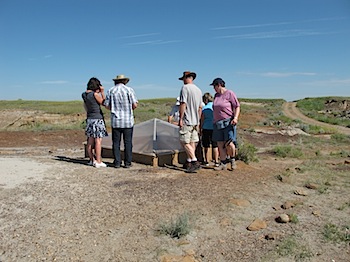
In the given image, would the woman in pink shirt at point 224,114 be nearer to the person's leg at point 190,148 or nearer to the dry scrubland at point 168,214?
the person's leg at point 190,148

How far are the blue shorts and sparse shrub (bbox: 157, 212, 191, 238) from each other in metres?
2.42

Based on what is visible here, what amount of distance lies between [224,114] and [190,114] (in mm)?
577

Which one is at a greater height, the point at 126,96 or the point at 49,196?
the point at 126,96

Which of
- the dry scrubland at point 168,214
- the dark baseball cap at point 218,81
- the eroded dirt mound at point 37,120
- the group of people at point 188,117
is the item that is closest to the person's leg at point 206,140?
the group of people at point 188,117

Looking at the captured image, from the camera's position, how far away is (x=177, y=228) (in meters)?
3.72

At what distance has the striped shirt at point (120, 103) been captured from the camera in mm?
6168

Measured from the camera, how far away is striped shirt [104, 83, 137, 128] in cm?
617

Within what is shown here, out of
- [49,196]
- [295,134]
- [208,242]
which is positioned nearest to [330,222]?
[208,242]

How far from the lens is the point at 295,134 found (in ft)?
58.5

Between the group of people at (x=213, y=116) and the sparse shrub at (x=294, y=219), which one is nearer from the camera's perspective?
the sparse shrub at (x=294, y=219)

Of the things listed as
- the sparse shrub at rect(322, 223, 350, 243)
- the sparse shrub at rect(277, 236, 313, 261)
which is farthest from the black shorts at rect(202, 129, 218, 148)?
the sparse shrub at rect(277, 236, 313, 261)

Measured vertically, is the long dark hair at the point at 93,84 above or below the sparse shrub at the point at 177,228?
above

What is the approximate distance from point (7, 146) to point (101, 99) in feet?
20.7

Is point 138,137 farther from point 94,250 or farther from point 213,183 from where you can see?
point 94,250
